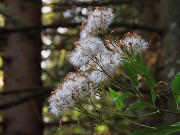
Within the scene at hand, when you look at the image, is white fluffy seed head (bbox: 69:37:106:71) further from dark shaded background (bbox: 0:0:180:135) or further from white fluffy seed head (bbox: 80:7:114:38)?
dark shaded background (bbox: 0:0:180:135)

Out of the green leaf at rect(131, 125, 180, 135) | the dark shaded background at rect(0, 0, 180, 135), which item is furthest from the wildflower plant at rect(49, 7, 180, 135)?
the dark shaded background at rect(0, 0, 180, 135)

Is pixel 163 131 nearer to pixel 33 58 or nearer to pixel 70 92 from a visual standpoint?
pixel 70 92

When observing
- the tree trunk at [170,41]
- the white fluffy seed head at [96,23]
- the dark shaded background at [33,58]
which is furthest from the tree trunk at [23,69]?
the white fluffy seed head at [96,23]

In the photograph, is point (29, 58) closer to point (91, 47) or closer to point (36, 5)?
point (36, 5)

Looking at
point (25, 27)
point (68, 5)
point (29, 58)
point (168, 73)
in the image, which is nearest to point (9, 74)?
point (29, 58)

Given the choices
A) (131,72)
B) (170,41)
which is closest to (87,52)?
(131,72)

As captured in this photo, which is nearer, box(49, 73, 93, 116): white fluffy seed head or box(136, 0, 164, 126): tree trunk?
box(49, 73, 93, 116): white fluffy seed head

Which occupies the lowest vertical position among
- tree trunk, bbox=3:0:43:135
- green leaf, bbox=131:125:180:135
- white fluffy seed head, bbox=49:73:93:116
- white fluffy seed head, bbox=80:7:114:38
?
green leaf, bbox=131:125:180:135
